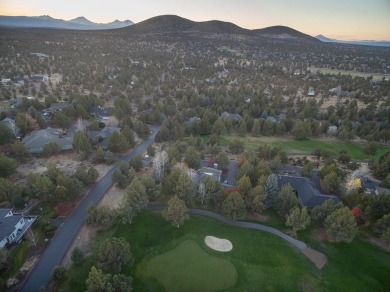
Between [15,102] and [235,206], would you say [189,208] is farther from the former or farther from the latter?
[15,102]

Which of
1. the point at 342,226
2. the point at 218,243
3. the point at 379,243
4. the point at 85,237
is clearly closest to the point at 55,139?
the point at 85,237

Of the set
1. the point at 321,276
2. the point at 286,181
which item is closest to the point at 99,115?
the point at 286,181

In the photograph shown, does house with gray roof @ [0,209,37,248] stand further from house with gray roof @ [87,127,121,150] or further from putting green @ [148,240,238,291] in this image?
house with gray roof @ [87,127,121,150]

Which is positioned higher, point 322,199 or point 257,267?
point 322,199

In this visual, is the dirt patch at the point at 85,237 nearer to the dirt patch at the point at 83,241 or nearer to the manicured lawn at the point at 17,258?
the dirt patch at the point at 83,241

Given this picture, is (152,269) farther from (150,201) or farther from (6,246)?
(6,246)

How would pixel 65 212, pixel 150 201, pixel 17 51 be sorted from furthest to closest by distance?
pixel 17 51 → pixel 150 201 → pixel 65 212
